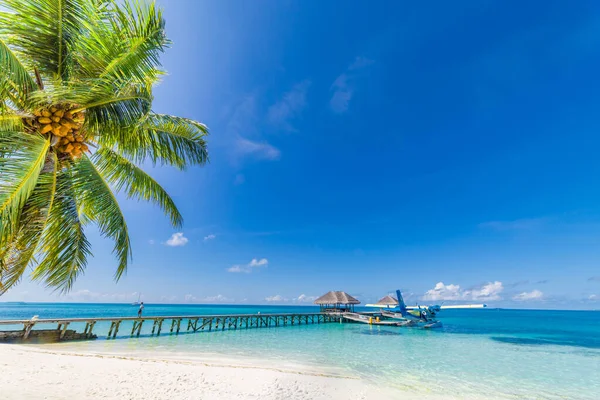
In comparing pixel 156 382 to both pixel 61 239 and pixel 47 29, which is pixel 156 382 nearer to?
pixel 61 239

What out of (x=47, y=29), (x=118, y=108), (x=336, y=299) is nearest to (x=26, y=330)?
(x=118, y=108)

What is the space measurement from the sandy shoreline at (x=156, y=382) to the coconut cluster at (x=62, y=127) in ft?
15.9

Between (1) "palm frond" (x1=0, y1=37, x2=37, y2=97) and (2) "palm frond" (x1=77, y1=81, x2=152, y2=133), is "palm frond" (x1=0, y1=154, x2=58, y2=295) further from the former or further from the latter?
(1) "palm frond" (x1=0, y1=37, x2=37, y2=97)

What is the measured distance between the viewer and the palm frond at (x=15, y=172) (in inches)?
112

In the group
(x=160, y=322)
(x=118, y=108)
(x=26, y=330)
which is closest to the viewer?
(x=118, y=108)

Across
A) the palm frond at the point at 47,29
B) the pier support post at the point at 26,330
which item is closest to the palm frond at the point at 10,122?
the palm frond at the point at 47,29

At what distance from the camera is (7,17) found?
3254 millimetres

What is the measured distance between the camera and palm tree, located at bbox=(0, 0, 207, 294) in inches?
122

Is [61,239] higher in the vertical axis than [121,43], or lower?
lower

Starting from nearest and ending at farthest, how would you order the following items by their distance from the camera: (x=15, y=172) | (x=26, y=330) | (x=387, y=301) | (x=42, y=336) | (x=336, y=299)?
(x=15, y=172) < (x=26, y=330) < (x=42, y=336) < (x=336, y=299) < (x=387, y=301)

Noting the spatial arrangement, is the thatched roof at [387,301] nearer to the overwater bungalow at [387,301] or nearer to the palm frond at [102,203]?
the overwater bungalow at [387,301]

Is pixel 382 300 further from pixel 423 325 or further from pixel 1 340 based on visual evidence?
pixel 1 340

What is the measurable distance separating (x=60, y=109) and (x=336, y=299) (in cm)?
3303

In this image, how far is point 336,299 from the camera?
3309cm
